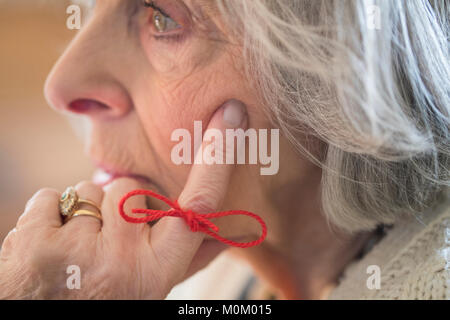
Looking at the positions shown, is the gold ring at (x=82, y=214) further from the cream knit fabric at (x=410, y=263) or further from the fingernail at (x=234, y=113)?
the cream knit fabric at (x=410, y=263)

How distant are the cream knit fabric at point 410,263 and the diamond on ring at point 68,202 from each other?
0.62m

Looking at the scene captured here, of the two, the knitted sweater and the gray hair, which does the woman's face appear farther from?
the knitted sweater

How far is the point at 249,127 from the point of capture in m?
0.79

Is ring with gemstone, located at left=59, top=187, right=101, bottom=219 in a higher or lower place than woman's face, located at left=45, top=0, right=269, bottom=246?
lower

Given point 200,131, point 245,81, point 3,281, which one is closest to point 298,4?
point 245,81

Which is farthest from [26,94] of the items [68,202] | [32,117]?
[68,202]

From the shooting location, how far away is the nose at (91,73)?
0.83 meters

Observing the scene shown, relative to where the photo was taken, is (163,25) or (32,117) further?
(32,117)

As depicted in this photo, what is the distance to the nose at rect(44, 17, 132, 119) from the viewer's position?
826 mm

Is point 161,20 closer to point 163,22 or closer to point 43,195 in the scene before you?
point 163,22

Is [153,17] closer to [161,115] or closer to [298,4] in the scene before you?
[161,115]

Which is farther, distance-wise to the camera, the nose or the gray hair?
the nose

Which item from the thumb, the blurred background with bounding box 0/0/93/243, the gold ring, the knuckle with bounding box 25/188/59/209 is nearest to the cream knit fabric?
the thumb

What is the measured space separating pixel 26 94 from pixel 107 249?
2.46 ft
